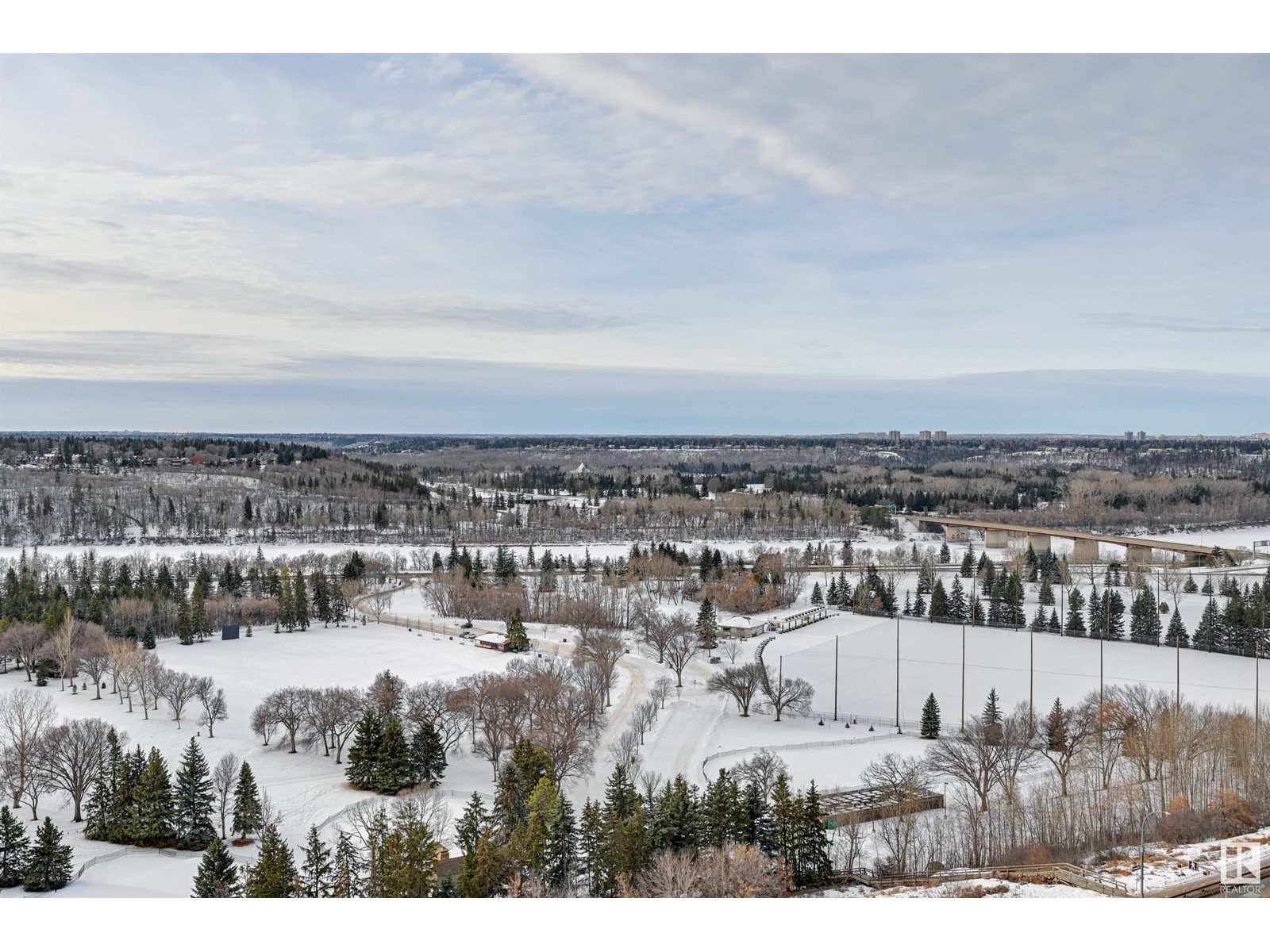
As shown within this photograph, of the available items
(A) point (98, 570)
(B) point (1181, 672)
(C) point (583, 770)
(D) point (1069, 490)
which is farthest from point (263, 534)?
(D) point (1069, 490)

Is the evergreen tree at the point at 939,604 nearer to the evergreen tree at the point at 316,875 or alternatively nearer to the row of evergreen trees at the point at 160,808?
the row of evergreen trees at the point at 160,808

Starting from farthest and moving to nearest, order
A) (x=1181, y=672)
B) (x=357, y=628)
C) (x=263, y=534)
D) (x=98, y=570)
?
(x=263, y=534)
(x=98, y=570)
(x=357, y=628)
(x=1181, y=672)

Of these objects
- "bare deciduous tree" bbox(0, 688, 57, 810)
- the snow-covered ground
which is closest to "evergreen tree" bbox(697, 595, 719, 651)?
the snow-covered ground

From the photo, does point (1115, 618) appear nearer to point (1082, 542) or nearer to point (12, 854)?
point (1082, 542)

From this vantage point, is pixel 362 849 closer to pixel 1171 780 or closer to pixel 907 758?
pixel 907 758

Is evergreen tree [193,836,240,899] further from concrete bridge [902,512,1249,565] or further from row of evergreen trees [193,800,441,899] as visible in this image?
concrete bridge [902,512,1249,565]

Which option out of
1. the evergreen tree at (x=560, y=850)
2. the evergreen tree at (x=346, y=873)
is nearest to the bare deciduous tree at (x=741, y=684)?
the evergreen tree at (x=560, y=850)
